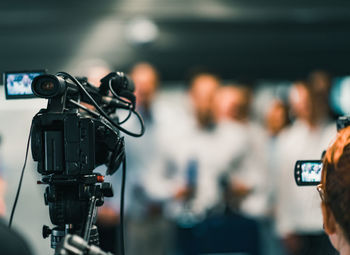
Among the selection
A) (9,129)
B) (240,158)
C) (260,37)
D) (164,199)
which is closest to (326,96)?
(240,158)

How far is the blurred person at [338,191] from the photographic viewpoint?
1121mm

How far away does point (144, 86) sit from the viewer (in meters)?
3.32

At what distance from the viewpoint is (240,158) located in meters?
3.41

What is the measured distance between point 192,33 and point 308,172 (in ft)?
13.0

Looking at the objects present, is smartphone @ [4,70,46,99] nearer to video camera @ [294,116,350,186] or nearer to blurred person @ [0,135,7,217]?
blurred person @ [0,135,7,217]

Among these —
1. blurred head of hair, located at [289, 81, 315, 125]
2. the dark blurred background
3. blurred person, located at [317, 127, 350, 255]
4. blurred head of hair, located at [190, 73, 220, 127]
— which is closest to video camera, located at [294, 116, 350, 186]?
blurred person, located at [317, 127, 350, 255]

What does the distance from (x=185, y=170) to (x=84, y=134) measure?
2038mm

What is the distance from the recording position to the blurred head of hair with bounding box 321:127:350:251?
112 centimetres

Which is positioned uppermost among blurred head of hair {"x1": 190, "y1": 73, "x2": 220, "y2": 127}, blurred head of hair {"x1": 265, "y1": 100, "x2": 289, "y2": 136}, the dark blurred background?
the dark blurred background

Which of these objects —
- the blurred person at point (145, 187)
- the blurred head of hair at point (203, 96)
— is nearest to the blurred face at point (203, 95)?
the blurred head of hair at point (203, 96)

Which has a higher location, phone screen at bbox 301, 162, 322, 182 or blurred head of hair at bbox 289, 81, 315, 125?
blurred head of hair at bbox 289, 81, 315, 125

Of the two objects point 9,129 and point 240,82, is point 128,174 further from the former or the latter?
point 9,129

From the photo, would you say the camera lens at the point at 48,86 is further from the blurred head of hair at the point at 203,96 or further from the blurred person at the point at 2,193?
the blurred head of hair at the point at 203,96

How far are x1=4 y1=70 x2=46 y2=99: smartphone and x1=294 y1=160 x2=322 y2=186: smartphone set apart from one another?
644 mm
